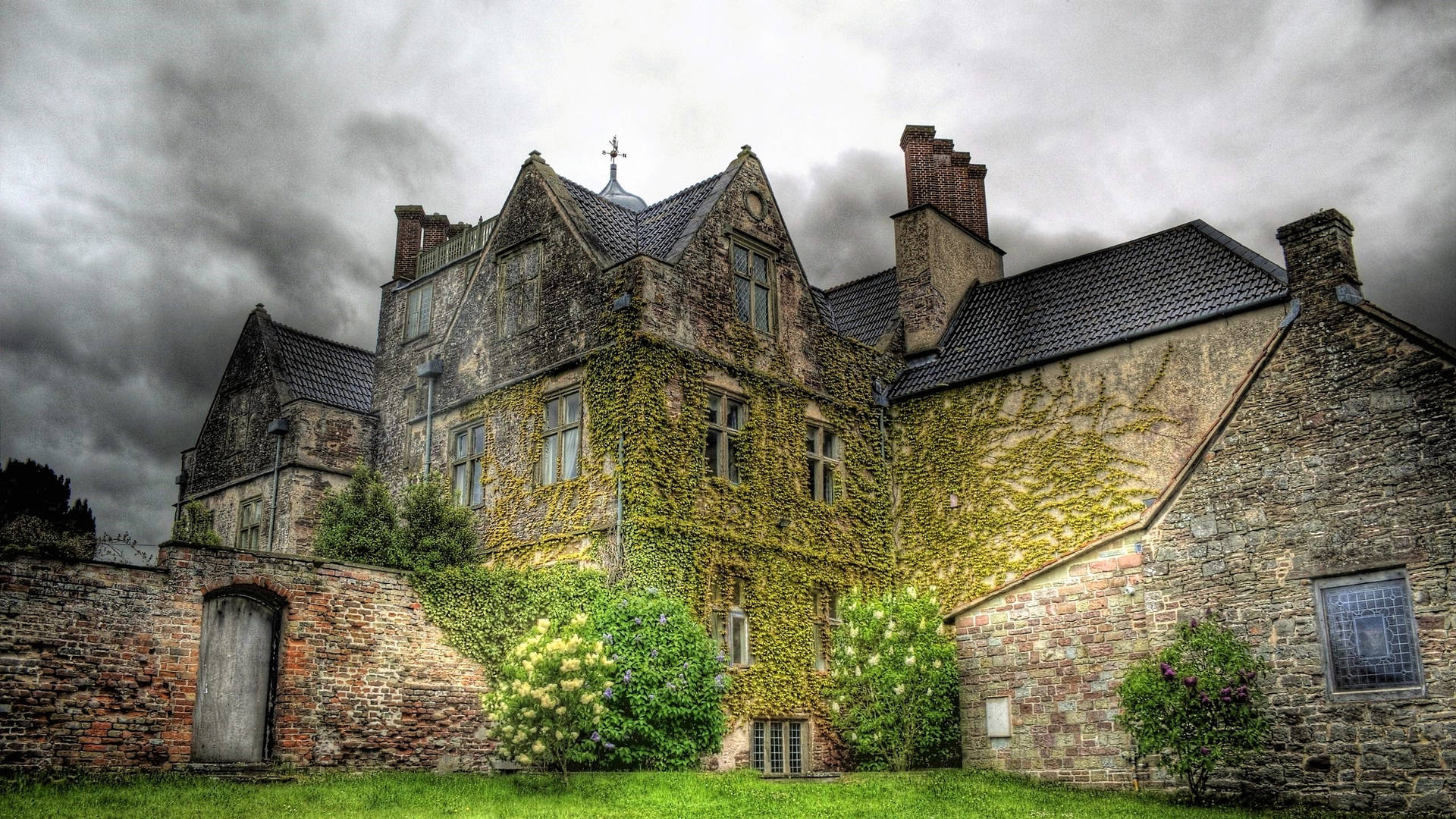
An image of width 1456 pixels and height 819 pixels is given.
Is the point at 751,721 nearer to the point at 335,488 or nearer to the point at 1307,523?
the point at 1307,523

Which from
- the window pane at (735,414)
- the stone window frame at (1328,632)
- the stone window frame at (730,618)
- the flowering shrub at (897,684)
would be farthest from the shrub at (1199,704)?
the window pane at (735,414)

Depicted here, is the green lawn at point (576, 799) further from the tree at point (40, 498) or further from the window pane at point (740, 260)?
the tree at point (40, 498)

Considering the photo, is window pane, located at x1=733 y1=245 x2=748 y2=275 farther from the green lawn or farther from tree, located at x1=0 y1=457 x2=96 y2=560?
tree, located at x1=0 y1=457 x2=96 y2=560

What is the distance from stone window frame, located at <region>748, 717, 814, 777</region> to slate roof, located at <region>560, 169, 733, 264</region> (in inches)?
353

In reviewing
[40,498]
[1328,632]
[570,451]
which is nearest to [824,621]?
[570,451]

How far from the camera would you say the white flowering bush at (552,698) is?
1633cm

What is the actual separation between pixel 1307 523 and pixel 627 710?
10.3 meters

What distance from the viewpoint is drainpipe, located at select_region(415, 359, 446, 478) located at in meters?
25.3

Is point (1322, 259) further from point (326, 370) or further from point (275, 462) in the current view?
point (326, 370)

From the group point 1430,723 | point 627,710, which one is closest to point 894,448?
point 627,710

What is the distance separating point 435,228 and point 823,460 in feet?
44.6

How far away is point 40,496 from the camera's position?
36.5 metres

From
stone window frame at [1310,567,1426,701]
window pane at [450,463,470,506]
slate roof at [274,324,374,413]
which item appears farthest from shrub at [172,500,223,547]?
stone window frame at [1310,567,1426,701]

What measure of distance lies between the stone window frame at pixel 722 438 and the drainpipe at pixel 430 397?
6.73 metres
